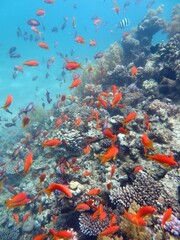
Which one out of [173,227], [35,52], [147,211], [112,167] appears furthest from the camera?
[35,52]

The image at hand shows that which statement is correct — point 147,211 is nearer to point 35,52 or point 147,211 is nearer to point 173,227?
point 173,227

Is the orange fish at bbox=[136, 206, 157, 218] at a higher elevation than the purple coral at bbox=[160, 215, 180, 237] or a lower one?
higher

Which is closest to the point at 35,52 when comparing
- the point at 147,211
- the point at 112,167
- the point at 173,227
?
the point at 112,167

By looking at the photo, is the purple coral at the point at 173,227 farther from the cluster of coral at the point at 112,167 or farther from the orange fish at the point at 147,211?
the orange fish at the point at 147,211

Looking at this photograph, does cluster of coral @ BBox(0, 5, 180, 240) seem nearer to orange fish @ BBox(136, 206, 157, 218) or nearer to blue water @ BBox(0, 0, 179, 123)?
orange fish @ BBox(136, 206, 157, 218)

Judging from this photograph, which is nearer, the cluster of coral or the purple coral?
the purple coral

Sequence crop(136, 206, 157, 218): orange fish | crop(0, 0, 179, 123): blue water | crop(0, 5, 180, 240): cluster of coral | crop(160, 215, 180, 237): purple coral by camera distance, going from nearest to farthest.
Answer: crop(136, 206, 157, 218): orange fish → crop(160, 215, 180, 237): purple coral → crop(0, 5, 180, 240): cluster of coral → crop(0, 0, 179, 123): blue water

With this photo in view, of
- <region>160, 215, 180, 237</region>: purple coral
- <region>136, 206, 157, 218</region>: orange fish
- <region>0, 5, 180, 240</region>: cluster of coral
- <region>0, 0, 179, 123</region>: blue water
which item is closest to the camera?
<region>136, 206, 157, 218</region>: orange fish

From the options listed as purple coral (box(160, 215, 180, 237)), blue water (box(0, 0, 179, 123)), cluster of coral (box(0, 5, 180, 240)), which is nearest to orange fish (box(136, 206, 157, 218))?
cluster of coral (box(0, 5, 180, 240))

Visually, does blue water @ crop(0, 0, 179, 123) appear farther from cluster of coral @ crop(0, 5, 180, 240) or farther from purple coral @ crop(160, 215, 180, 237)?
purple coral @ crop(160, 215, 180, 237)

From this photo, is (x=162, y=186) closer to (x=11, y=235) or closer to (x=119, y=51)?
(x=11, y=235)

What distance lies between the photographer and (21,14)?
11169 centimetres

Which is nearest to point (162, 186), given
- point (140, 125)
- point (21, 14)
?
point (140, 125)

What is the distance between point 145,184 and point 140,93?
5560 millimetres
